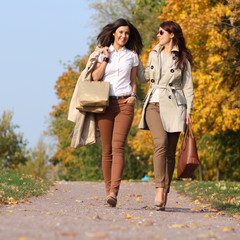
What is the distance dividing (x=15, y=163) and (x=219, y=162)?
1878 centimetres

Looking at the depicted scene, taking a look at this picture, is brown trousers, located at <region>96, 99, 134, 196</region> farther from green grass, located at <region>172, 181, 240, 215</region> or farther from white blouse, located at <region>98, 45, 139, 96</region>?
green grass, located at <region>172, 181, 240, 215</region>

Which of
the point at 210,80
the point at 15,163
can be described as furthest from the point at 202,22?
the point at 15,163

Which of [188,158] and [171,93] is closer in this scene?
[188,158]

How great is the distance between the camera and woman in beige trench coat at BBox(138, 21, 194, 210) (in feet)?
21.7

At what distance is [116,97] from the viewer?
677 cm

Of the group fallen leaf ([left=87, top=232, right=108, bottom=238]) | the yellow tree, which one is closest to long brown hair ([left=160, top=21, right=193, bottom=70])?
fallen leaf ([left=87, top=232, right=108, bottom=238])

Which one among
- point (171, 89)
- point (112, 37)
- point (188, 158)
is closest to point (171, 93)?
point (171, 89)

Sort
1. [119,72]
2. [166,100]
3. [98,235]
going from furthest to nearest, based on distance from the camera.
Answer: [119,72], [166,100], [98,235]

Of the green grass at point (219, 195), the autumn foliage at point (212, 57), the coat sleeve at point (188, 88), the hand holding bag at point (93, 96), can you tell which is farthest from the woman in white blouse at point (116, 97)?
the autumn foliage at point (212, 57)

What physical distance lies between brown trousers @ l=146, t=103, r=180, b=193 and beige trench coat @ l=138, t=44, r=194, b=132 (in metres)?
0.08

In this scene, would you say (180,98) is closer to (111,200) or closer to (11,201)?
(111,200)

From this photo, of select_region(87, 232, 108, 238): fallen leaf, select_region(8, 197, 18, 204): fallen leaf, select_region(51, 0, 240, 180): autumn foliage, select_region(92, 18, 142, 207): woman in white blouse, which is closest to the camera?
select_region(87, 232, 108, 238): fallen leaf

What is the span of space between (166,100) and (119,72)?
29.2 inches

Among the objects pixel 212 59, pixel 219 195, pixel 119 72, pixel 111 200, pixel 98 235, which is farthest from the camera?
pixel 212 59
